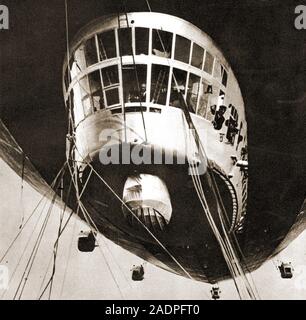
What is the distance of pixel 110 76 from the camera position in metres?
2.49

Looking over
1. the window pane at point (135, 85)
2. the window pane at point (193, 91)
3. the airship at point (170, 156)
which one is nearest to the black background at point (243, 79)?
the airship at point (170, 156)

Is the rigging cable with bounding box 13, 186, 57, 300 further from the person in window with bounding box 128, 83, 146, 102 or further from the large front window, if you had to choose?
the person in window with bounding box 128, 83, 146, 102

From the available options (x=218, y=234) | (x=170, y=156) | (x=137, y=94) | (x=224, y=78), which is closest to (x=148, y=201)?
(x=170, y=156)

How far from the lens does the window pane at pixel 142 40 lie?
2.48 m

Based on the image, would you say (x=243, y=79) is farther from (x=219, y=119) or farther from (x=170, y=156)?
(x=170, y=156)

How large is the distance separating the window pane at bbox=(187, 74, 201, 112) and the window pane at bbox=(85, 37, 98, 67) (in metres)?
0.51

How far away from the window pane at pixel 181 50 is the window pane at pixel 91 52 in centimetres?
43

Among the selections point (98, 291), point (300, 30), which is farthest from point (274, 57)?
point (98, 291)

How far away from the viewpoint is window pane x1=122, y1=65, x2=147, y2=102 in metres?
2.49

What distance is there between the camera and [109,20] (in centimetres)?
248

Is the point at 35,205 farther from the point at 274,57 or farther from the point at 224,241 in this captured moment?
the point at 274,57

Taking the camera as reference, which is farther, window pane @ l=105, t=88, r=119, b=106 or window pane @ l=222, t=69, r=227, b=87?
window pane @ l=222, t=69, r=227, b=87

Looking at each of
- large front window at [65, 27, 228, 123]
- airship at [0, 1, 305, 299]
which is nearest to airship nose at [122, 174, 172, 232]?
airship at [0, 1, 305, 299]

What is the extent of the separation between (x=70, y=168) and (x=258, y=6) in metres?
1.33
